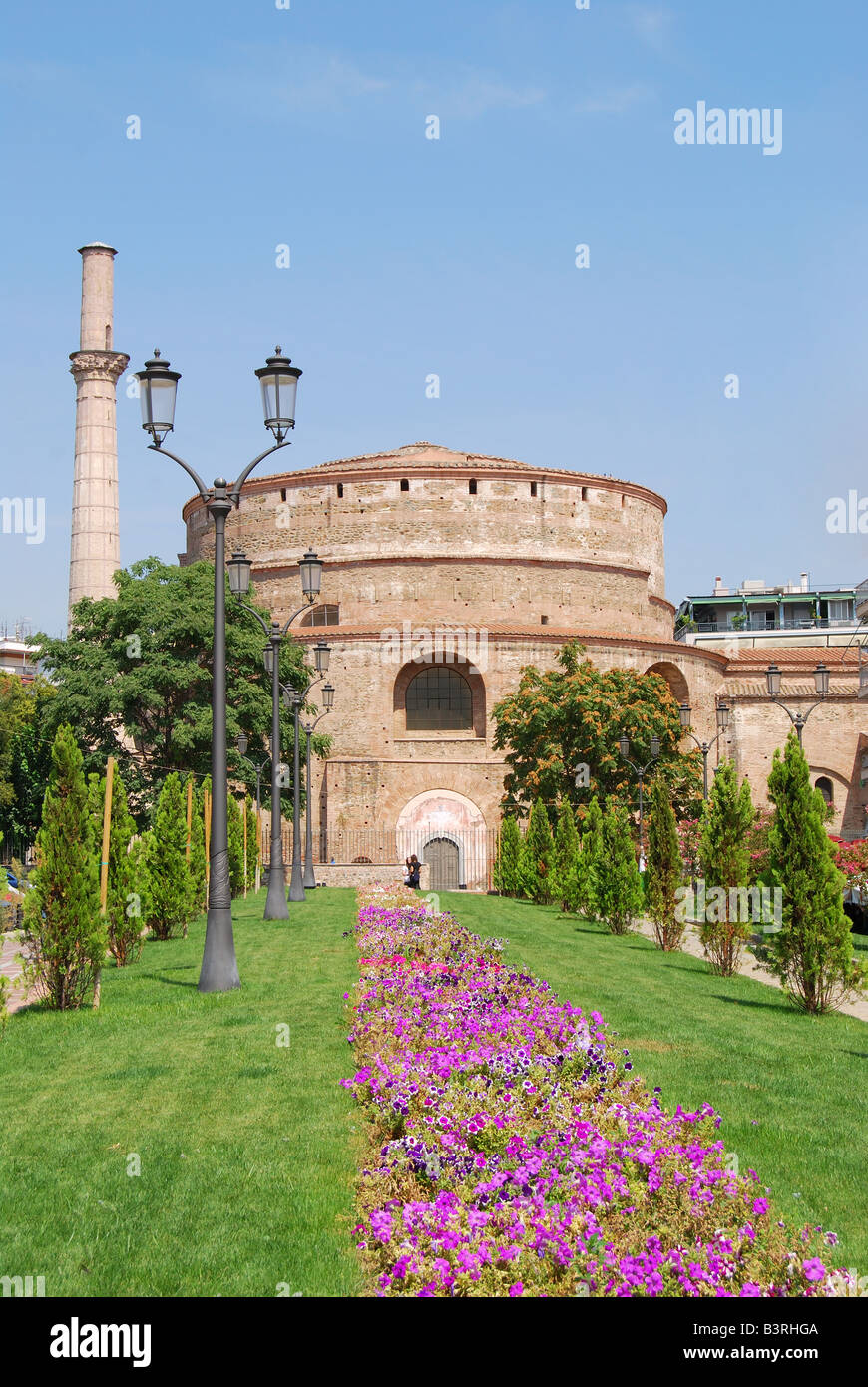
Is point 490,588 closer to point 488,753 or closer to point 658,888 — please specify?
point 488,753

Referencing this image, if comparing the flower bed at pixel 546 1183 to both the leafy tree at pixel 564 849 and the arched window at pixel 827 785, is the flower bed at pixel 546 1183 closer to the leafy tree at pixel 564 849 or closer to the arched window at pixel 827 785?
the leafy tree at pixel 564 849

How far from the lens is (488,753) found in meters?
40.0

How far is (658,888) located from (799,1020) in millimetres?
6317

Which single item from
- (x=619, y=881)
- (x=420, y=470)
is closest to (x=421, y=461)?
(x=420, y=470)

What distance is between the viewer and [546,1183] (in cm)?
483

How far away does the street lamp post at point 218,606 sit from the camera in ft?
35.1

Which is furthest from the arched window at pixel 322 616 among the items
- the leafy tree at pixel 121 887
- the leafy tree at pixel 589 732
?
the leafy tree at pixel 121 887

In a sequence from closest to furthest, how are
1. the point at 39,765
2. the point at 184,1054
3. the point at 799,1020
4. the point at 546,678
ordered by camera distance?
the point at 184,1054
the point at 799,1020
the point at 546,678
the point at 39,765

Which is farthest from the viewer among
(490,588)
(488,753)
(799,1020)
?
(490,588)

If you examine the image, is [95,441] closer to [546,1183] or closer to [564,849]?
[564,849]

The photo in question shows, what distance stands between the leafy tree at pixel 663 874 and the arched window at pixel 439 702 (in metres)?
23.4

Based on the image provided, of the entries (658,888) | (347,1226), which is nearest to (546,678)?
(658,888)

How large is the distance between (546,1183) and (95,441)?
42089mm

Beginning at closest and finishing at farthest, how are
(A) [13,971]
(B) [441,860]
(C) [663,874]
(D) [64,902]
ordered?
(D) [64,902]
(A) [13,971]
(C) [663,874]
(B) [441,860]
